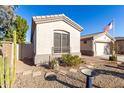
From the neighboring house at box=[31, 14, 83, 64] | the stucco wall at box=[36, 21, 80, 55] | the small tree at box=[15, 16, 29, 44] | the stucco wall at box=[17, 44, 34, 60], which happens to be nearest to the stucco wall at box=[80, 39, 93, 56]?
the neighboring house at box=[31, 14, 83, 64]

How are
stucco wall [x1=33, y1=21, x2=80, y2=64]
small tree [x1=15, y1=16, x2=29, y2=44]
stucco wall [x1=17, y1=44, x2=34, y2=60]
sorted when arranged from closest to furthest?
stucco wall [x1=33, y1=21, x2=80, y2=64] < stucco wall [x1=17, y1=44, x2=34, y2=60] < small tree [x1=15, y1=16, x2=29, y2=44]

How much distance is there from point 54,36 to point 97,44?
9.22m

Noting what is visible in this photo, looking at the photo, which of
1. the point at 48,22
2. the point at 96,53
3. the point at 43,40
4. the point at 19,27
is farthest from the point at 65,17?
the point at 19,27

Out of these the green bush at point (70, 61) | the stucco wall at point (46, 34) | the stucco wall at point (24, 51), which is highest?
the stucco wall at point (46, 34)

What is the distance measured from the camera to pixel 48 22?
8445mm

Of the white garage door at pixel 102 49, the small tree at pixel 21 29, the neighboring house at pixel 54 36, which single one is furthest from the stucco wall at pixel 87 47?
the small tree at pixel 21 29

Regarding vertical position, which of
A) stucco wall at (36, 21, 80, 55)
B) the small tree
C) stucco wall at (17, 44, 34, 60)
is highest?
the small tree

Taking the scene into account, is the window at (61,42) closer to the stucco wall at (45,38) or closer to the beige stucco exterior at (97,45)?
the stucco wall at (45,38)

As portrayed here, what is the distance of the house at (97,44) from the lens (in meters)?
15.5

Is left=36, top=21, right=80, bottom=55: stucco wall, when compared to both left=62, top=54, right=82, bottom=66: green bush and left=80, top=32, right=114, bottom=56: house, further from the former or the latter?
left=80, top=32, right=114, bottom=56: house

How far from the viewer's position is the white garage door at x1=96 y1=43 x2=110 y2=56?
1583cm

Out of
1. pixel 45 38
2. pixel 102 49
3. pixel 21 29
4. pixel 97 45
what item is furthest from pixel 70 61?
pixel 21 29

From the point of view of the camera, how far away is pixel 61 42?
9070mm

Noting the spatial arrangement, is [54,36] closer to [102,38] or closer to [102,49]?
[102,49]
